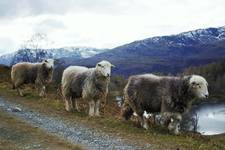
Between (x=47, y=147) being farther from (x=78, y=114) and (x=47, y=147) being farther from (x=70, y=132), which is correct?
(x=78, y=114)

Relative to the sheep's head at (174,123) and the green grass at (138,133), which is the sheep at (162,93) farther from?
the green grass at (138,133)

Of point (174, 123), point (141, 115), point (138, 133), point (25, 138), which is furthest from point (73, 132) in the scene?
point (174, 123)

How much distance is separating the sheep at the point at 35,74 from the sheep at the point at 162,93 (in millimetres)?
10842

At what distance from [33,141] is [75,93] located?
710 centimetres

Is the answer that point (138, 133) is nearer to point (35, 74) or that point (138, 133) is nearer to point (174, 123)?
point (174, 123)

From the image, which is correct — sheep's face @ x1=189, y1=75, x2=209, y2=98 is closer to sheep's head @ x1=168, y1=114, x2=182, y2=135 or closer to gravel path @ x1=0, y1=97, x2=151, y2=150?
sheep's head @ x1=168, y1=114, x2=182, y2=135

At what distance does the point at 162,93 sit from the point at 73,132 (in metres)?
3.66

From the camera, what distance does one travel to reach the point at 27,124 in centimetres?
1742

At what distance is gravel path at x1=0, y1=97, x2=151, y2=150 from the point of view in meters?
14.0

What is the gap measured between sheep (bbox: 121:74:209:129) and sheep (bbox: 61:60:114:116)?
69.8 inches

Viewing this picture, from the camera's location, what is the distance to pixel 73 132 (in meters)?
16.1

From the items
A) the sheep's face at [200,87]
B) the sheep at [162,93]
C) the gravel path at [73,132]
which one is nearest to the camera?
the gravel path at [73,132]

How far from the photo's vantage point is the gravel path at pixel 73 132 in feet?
45.9

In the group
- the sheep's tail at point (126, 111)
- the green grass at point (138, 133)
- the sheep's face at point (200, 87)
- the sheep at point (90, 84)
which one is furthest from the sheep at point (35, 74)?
the sheep's face at point (200, 87)
